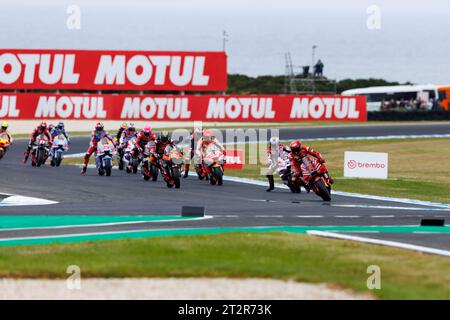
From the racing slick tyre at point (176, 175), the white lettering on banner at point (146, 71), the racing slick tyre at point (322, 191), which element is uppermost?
the white lettering on banner at point (146, 71)

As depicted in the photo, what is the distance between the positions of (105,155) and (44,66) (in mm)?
33544

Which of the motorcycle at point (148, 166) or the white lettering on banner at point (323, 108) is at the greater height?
the white lettering on banner at point (323, 108)

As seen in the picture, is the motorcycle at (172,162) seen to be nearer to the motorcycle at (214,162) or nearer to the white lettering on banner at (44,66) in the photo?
the motorcycle at (214,162)

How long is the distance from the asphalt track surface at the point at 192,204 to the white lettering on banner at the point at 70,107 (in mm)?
25793

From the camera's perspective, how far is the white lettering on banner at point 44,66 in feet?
204

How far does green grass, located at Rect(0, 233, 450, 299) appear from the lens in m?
12.2

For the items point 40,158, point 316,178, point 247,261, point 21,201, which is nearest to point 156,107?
point 40,158

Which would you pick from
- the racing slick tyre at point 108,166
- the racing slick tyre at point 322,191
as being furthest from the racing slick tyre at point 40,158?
the racing slick tyre at point 322,191

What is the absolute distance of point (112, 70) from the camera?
6222 centimetres
